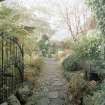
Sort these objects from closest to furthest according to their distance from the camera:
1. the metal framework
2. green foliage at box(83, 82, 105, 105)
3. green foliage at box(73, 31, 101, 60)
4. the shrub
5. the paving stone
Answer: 1. green foliage at box(83, 82, 105, 105)
2. the metal framework
3. the shrub
4. the paving stone
5. green foliage at box(73, 31, 101, 60)

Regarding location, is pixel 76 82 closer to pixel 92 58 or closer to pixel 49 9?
pixel 92 58

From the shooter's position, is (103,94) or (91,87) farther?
(91,87)

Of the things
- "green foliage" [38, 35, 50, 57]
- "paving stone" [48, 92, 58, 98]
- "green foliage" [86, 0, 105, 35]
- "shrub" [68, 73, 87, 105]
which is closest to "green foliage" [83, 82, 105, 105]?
"shrub" [68, 73, 87, 105]

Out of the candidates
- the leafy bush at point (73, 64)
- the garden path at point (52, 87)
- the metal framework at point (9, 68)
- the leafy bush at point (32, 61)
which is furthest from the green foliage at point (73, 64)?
the metal framework at point (9, 68)

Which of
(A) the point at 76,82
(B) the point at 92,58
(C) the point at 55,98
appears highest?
(B) the point at 92,58

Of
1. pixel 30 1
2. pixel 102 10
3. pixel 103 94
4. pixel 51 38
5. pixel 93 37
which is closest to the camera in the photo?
pixel 103 94

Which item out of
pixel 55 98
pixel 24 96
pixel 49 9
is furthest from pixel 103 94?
pixel 49 9

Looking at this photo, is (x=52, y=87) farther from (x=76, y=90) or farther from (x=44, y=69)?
(x=44, y=69)

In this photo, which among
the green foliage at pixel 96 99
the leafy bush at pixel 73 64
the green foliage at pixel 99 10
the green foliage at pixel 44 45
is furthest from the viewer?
the green foliage at pixel 44 45

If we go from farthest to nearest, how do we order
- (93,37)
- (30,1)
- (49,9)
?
(49,9) → (30,1) → (93,37)

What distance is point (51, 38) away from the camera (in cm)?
1717

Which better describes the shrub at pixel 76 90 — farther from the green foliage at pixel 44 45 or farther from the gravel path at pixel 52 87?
the green foliage at pixel 44 45

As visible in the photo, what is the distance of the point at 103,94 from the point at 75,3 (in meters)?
9.13

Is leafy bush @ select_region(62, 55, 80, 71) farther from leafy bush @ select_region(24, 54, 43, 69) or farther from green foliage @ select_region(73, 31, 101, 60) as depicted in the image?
leafy bush @ select_region(24, 54, 43, 69)
